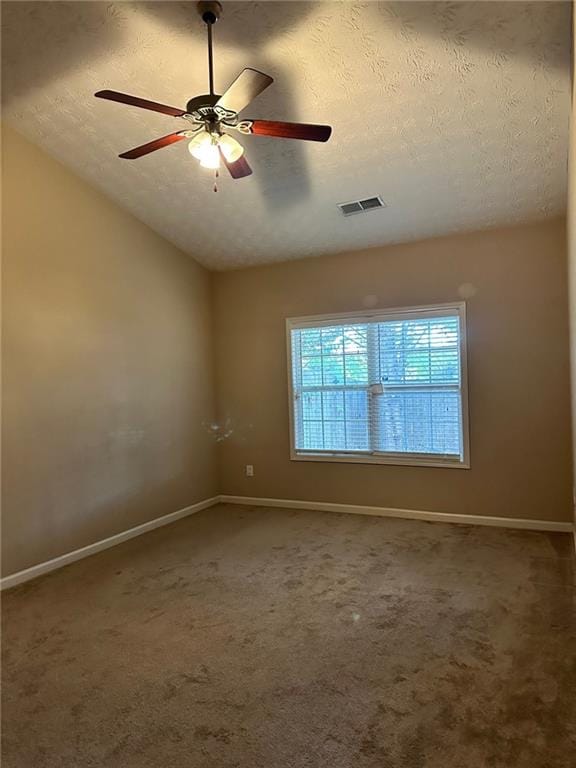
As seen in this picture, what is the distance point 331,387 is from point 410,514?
1444 mm

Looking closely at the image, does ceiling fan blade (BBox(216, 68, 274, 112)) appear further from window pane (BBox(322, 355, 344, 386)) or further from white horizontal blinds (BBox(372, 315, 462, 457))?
window pane (BBox(322, 355, 344, 386))

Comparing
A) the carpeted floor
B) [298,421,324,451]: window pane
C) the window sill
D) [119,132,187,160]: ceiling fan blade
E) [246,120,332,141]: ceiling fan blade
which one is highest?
[119,132,187,160]: ceiling fan blade

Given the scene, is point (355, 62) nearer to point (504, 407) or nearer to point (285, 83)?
point (285, 83)

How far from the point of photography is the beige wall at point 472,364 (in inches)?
164

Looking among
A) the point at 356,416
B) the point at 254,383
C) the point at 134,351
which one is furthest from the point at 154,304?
the point at 356,416

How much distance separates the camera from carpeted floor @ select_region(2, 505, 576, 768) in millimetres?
1812

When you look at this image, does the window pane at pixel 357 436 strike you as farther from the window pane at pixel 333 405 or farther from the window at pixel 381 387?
the window pane at pixel 333 405

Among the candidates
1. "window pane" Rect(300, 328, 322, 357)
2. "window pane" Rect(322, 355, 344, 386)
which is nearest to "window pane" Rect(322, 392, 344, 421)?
"window pane" Rect(322, 355, 344, 386)

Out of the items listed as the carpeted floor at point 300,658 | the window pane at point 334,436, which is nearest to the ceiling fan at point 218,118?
the carpeted floor at point 300,658

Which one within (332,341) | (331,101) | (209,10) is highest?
(209,10)

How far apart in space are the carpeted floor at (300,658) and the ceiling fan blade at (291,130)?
97.8 inches

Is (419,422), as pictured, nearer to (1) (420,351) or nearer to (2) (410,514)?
(1) (420,351)

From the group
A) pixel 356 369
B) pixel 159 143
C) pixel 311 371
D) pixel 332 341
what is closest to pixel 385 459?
pixel 356 369

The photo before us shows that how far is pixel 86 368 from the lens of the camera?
4.06 meters
